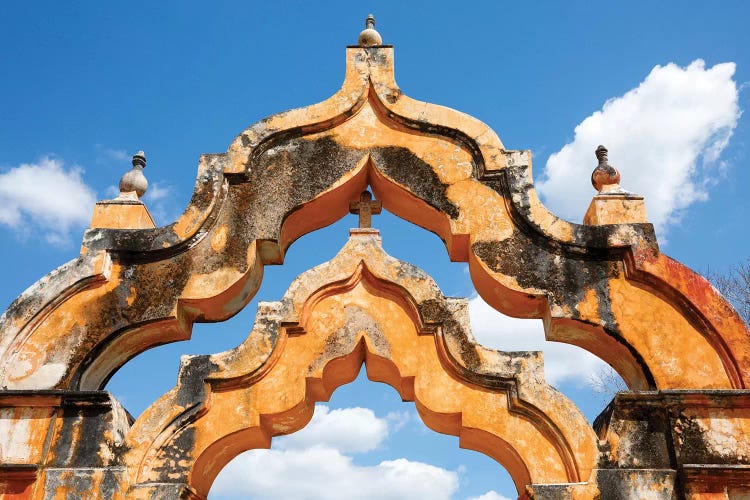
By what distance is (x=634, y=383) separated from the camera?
6262 millimetres

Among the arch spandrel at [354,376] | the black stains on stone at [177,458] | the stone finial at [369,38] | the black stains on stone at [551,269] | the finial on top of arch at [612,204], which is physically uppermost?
the stone finial at [369,38]

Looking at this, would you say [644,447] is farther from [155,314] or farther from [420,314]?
[155,314]

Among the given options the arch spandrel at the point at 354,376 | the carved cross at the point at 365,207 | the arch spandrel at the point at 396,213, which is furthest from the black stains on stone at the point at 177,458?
the carved cross at the point at 365,207

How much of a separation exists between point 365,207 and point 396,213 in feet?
1.17

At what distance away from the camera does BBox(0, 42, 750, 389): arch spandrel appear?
20.2 ft

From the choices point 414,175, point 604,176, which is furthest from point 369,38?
point 604,176

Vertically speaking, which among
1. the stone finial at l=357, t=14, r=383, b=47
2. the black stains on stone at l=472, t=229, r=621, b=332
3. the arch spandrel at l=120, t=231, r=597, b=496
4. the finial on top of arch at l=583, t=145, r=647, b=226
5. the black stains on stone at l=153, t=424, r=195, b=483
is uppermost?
the stone finial at l=357, t=14, r=383, b=47

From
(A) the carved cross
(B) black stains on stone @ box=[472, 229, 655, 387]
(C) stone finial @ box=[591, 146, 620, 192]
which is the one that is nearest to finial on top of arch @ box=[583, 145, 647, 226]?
(C) stone finial @ box=[591, 146, 620, 192]

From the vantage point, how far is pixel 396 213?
7309mm

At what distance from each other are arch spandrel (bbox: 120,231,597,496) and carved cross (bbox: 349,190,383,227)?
0.57 meters

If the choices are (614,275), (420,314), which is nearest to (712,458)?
(614,275)

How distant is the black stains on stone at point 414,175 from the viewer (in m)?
6.83

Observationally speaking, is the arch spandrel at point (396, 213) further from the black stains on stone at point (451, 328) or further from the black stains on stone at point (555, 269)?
the black stains on stone at point (451, 328)

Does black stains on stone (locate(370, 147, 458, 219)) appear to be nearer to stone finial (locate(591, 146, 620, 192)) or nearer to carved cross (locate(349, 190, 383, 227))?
carved cross (locate(349, 190, 383, 227))
